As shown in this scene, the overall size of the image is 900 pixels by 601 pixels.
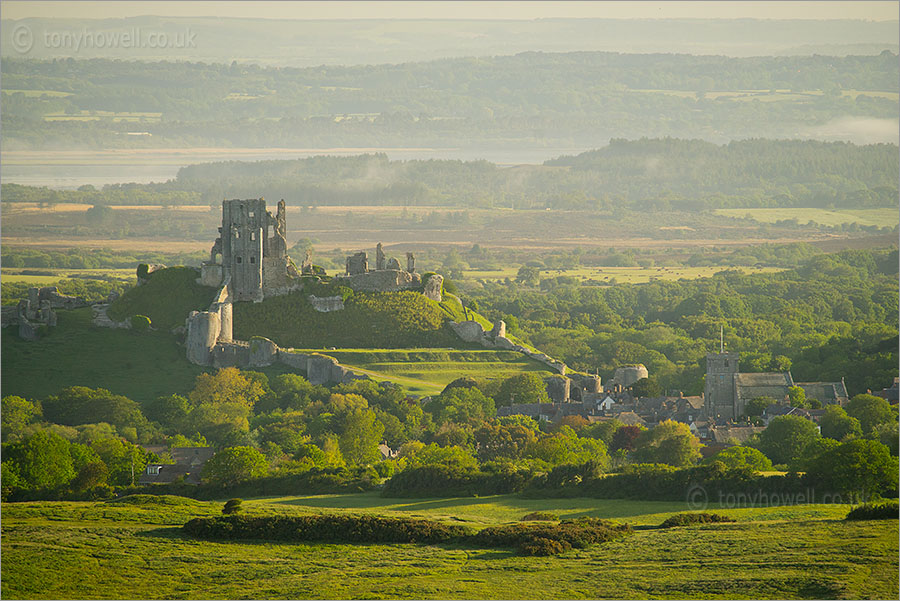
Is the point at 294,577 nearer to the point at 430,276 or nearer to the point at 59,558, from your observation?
the point at 59,558

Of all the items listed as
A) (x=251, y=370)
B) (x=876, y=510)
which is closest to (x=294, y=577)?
(x=876, y=510)

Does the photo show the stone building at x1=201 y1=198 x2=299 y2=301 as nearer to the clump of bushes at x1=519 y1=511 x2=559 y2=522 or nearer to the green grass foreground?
the green grass foreground

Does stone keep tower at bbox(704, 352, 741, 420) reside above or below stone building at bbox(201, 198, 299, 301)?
below

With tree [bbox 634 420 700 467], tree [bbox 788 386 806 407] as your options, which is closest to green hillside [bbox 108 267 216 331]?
tree [bbox 634 420 700 467]

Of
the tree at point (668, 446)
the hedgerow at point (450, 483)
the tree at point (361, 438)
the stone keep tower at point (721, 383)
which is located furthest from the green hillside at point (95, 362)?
the stone keep tower at point (721, 383)

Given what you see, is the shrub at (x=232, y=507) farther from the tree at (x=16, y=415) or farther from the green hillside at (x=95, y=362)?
the green hillside at (x=95, y=362)
